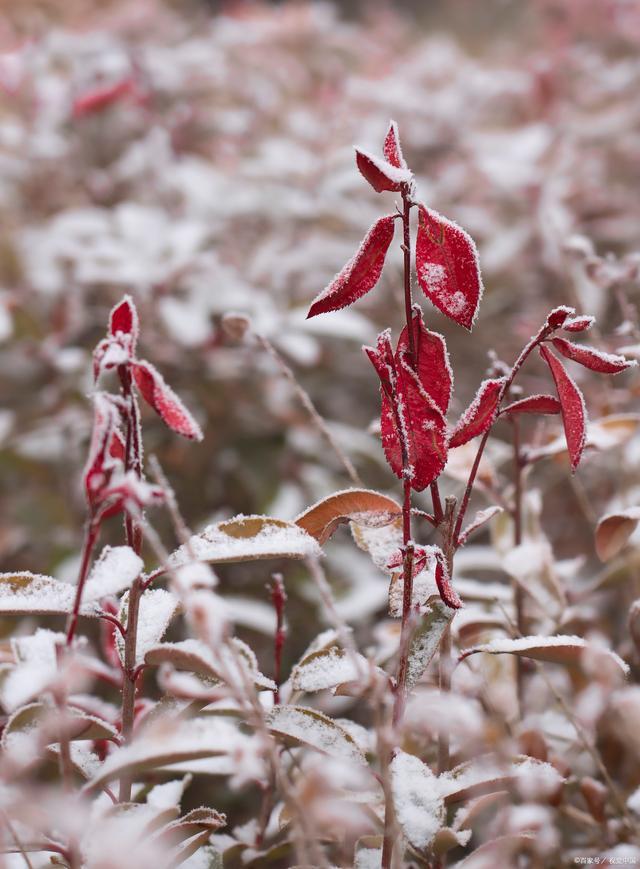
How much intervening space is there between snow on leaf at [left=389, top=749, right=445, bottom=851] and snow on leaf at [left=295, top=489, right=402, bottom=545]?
0.17 meters

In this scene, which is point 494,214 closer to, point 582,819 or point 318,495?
point 318,495

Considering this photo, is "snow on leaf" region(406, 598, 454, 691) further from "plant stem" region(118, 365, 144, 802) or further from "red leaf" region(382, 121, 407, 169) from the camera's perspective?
"red leaf" region(382, 121, 407, 169)

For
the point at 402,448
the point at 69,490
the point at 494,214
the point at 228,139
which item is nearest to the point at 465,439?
the point at 402,448

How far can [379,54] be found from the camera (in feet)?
11.3

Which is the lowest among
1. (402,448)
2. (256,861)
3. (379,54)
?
(256,861)

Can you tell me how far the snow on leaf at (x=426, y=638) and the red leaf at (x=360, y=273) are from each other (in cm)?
23

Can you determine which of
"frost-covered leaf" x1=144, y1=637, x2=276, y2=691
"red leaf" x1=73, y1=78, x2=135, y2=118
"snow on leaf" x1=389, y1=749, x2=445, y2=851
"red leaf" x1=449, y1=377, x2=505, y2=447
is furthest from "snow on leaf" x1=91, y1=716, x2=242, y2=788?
"red leaf" x1=73, y1=78, x2=135, y2=118

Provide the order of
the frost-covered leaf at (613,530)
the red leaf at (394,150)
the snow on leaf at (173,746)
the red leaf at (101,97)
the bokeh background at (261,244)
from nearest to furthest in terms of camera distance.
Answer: the snow on leaf at (173,746)
the red leaf at (394,150)
the frost-covered leaf at (613,530)
the bokeh background at (261,244)
the red leaf at (101,97)

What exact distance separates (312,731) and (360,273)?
1.07ft

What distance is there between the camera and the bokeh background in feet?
5.18

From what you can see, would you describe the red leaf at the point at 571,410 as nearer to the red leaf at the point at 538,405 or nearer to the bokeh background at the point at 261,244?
the red leaf at the point at 538,405

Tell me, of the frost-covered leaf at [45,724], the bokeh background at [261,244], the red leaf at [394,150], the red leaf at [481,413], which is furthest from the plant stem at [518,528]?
the frost-covered leaf at [45,724]

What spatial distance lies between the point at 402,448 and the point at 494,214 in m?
1.88

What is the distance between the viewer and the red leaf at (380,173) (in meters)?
0.53
